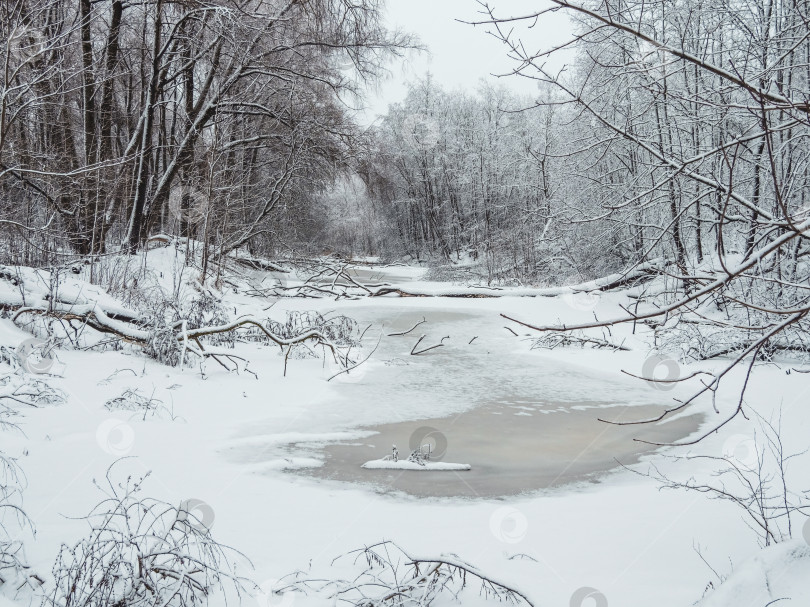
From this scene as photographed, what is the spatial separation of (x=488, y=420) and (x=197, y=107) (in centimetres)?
1138

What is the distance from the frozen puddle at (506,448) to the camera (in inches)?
149

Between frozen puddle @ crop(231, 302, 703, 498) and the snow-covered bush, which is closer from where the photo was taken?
the snow-covered bush

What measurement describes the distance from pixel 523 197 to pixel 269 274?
1873 cm

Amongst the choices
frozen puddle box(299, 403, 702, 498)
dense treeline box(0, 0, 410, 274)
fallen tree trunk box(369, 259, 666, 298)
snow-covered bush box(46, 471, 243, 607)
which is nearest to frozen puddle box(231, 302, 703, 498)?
frozen puddle box(299, 403, 702, 498)

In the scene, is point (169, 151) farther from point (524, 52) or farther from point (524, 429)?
point (524, 52)

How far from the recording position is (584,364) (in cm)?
789

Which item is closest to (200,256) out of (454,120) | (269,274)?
(269,274)

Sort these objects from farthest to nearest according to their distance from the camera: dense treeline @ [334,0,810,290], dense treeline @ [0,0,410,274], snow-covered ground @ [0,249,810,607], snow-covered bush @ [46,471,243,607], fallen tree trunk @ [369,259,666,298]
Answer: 1. fallen tree trunk @ [369,259,666,298]
2. dense treeline @ [0,0,410,274]
3. dense treeline @ [334,0,810,290]
4. snow-covered ground @ [0,249,810,607]
5. snow-covered bush @ [46,471,243,607]

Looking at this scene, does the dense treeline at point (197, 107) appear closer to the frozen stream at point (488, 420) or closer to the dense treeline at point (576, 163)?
the dense treeline at point (576, 163)

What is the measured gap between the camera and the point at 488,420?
5.32 m

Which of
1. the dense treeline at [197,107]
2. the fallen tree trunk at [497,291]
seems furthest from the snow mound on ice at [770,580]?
the fallen tree trunk at [497,291]

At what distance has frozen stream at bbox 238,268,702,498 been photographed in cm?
391

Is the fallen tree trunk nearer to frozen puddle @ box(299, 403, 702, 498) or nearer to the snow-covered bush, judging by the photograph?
frozen puddle @ box(299, 403, 702, 498)

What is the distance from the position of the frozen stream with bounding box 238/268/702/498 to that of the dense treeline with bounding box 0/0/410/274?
6.01 metres
